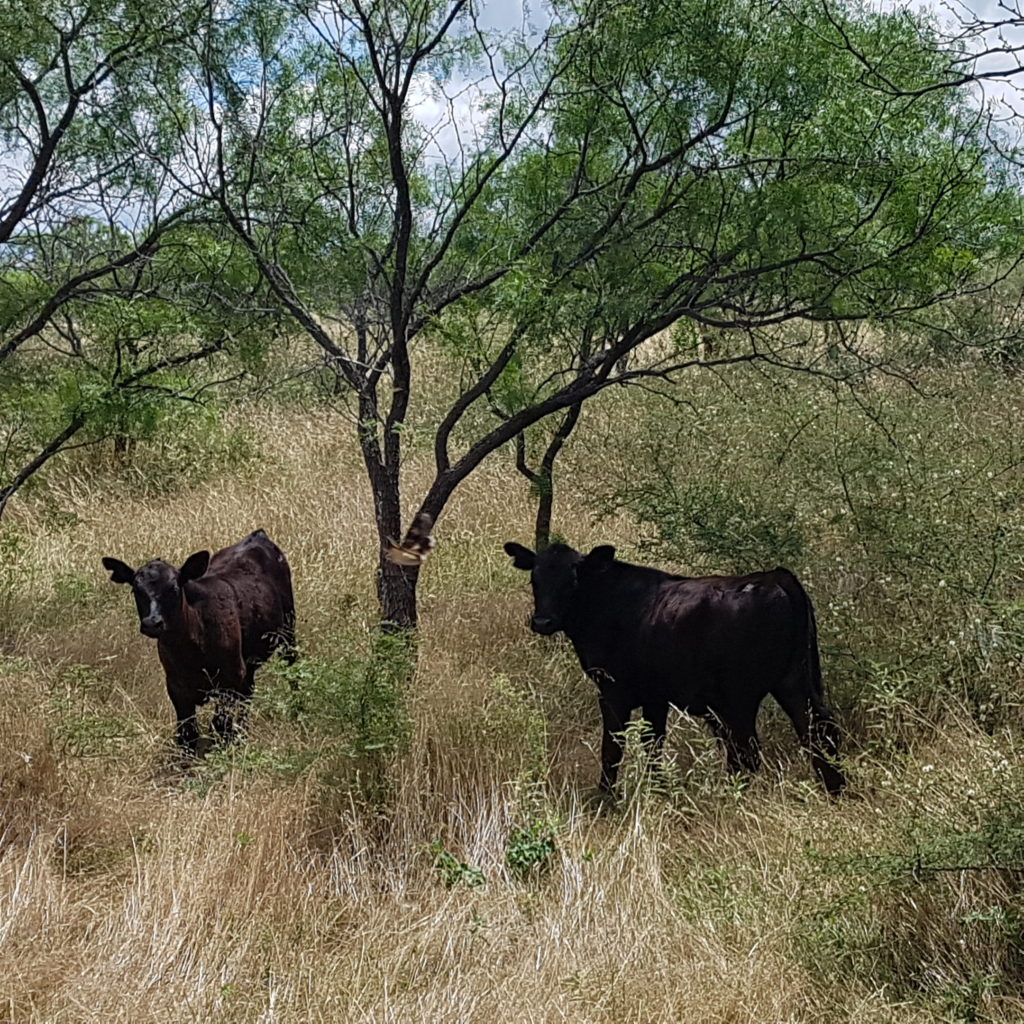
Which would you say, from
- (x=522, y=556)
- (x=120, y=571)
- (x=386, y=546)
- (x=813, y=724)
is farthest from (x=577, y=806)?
(x=120, y=571)

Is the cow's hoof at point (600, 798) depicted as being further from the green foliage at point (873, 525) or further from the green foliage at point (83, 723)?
the green foliage at point (83, 723)

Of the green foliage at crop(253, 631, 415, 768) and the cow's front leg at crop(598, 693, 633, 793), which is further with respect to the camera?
the cow's front leg at crop(598, 693, 633, 793)

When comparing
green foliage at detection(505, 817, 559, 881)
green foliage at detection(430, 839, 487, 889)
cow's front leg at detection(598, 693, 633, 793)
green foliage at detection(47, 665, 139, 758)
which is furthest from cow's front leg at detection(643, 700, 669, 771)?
green foliage at detection(47, 665, 139, 758)

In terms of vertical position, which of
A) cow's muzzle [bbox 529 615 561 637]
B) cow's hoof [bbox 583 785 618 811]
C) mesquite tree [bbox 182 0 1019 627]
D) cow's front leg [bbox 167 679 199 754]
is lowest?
cow's hoof [bbox 583 785 618 811]

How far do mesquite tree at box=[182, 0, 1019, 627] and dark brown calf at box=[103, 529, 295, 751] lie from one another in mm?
1004

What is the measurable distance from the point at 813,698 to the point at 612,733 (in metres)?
1.10

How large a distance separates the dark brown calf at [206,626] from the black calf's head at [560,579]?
1.97 metres

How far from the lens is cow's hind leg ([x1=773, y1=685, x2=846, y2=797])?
20.5ft

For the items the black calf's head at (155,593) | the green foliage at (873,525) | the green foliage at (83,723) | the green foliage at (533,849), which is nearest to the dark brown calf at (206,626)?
the black calf's head at (155,593)

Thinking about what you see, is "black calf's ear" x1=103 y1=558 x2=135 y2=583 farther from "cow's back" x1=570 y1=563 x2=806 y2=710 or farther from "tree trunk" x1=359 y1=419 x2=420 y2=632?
"cow's back" x1=570 y1=563 x2=806 y2=710

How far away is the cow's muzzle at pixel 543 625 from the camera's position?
692 cm

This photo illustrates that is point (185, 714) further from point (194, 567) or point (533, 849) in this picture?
point (533, 849)

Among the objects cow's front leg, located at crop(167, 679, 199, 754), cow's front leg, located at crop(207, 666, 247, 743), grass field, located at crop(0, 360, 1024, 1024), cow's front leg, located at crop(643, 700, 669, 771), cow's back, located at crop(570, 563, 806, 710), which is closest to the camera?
grass field, located at crop(0, 360, 1024, 1024)

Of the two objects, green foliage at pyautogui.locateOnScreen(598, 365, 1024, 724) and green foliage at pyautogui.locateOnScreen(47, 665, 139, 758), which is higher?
green foliage at pyautogui.locateOnScreen(598, 365, 1024, 724)
